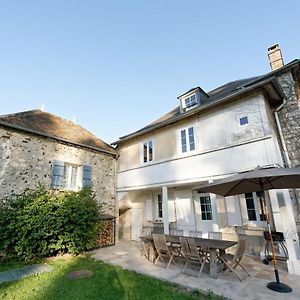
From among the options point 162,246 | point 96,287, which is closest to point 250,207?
point 162,246

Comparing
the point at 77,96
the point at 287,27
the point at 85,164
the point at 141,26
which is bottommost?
the point at 85,164

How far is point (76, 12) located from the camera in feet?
26.7

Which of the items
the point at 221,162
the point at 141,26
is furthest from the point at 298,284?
the point at 141,26

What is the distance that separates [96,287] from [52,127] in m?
8.47

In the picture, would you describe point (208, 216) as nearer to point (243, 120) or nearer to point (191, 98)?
point (243, 120)

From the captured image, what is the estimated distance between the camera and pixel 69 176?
998 cm

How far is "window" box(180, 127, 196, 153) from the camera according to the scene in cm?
887

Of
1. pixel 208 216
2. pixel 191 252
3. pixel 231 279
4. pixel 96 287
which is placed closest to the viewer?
pixel 96 287

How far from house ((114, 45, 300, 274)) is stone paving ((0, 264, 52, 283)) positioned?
5.03m

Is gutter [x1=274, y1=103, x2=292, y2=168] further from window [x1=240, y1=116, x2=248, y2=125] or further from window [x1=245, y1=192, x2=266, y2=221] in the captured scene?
window [x1=240, y1=116, x2=248, y2=125]

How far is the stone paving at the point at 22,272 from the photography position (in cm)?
530

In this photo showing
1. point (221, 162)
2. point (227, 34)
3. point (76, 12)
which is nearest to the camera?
point (221, 162)

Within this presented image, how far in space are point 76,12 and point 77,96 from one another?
3965 millimetres

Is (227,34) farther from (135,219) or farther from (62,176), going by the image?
(135,219)
